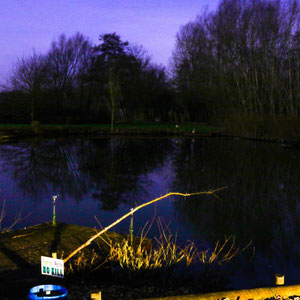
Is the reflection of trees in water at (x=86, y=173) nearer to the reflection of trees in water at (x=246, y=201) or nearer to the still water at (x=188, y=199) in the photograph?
the still water at (x=188, y=199)

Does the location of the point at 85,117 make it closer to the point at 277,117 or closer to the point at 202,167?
the point at 277,117

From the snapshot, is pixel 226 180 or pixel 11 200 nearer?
pixel 11 200

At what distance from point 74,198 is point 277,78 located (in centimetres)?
2630

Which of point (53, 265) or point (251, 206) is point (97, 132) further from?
point (53, 265)

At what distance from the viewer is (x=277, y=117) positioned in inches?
1114

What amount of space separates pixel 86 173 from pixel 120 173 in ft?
4.73

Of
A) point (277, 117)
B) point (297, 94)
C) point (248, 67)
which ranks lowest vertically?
point (277, 117)

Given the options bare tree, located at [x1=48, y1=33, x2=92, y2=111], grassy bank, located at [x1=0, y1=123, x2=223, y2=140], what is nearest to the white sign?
grassy bank, located at [x1=0, y1=123, x2=223, y2=140]

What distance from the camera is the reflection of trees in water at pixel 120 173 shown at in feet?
36.0

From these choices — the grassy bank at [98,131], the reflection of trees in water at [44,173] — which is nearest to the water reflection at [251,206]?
the reflection of trees in water at [44,173]

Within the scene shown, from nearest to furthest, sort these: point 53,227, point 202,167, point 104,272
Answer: point 104,272, point 53,227, point 202,167

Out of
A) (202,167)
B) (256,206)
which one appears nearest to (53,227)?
(256,206)

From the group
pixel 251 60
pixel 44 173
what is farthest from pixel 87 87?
pixel 44 173

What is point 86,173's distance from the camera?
15.1 meters
